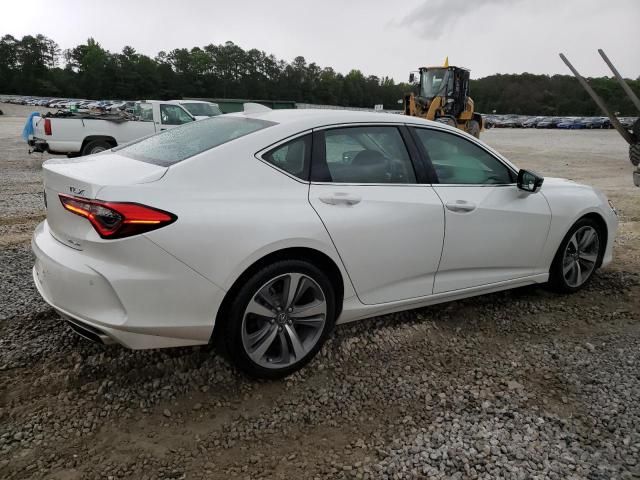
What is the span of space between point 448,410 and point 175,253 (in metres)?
1.69

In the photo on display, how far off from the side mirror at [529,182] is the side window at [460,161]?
80 mm

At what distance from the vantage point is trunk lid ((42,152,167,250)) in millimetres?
2496

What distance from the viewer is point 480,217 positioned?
351 cm

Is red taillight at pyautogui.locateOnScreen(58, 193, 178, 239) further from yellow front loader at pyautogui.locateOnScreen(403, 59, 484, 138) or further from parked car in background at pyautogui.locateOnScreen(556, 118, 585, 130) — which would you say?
parked car in background at pyautogui.locateOnScreen(556, 118, 585, 130)

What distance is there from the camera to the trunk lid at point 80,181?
2496 mm

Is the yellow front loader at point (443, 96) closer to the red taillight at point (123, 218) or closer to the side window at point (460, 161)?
the side window at point (460, 161)

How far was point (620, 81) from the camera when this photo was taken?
4.84m

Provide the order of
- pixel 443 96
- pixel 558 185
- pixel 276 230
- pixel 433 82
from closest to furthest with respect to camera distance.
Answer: pixel 276 230 < pixel 558 185 < pixel 443 96 < pixel 433 82

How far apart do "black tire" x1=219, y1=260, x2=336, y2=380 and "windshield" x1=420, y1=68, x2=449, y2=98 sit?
1860 centimetres

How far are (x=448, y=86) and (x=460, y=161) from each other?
17514 mm

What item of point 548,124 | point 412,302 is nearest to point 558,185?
point 412,302

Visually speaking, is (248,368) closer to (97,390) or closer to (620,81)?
(97,390)

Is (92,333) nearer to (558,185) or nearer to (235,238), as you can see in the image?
(235,238)

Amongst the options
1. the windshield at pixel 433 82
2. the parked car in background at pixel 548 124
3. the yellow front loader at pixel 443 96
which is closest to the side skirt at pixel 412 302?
the yellow front loader at pixel 443 96
